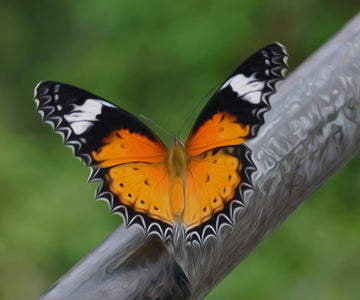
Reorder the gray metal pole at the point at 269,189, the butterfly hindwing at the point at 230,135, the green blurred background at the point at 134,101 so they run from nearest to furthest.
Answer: the gray metal pole at the point at 269,189 < the butterfly hindwing at the point at 230,135 < the green blurred background at the point at 134,101

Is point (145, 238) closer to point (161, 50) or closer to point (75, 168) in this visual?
point (75, 168)

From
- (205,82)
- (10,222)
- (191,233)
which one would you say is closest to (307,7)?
(205,82)

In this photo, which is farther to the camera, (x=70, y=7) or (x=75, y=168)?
(x=70, y=7)

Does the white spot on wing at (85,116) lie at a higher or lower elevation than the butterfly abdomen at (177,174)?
higher

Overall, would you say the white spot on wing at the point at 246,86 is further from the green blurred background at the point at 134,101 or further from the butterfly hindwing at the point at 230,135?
the green blurred background at the point at 134,101

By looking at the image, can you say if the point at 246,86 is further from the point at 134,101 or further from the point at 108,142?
the point at 134,101

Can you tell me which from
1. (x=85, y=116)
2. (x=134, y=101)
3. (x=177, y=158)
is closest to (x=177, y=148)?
(x=177, y=158)

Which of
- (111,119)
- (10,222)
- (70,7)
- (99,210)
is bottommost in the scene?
(99,210)

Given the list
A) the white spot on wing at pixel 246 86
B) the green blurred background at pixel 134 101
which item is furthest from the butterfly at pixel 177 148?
the green blurred background at pixel 134 101

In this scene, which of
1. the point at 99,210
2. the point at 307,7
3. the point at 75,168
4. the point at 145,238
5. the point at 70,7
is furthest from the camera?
the point at 70,7
